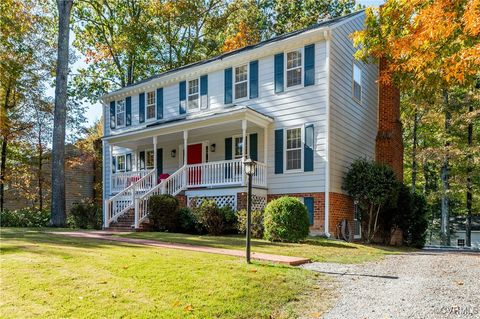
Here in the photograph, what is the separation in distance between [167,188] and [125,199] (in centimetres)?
191

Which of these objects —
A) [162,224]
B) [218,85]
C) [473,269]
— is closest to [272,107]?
[218,85]

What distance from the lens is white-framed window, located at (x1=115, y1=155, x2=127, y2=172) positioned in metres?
20.7

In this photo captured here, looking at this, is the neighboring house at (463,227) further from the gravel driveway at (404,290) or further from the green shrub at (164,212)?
the gravel driveway at (404,290)

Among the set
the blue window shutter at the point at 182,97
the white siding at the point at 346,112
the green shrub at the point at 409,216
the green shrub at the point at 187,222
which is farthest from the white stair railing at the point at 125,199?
the green shrub at the point at 409,216

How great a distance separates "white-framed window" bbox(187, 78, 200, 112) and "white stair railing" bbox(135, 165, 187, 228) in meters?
3.34


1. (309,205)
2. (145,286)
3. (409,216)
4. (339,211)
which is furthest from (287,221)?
(145,286)

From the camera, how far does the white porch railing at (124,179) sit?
18359mm

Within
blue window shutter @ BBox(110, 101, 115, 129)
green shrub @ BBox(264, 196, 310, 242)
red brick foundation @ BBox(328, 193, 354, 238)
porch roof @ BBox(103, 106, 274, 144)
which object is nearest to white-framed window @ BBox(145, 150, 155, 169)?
porch roof @ BBox(103, 106, 274, 144)

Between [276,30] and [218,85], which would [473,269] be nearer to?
[218,85]

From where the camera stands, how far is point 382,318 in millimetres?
4598

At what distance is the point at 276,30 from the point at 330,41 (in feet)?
56.8

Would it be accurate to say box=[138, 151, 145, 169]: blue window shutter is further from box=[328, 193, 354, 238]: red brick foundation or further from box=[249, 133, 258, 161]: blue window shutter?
box=[328, 193, 354, 238]: red brick foundation

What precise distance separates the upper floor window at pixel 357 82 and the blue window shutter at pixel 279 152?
363cm

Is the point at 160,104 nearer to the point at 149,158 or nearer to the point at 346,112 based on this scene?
the point at 149,158
